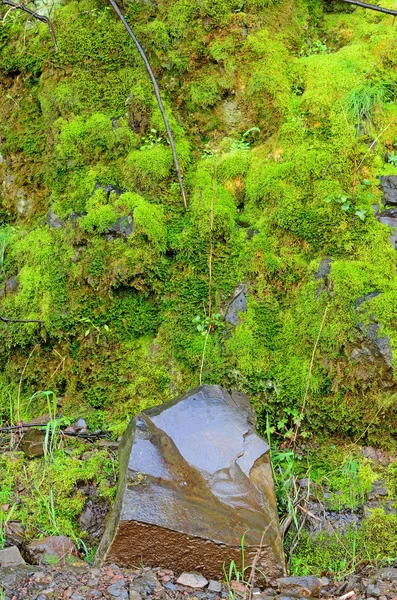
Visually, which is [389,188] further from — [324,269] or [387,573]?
[387,573]

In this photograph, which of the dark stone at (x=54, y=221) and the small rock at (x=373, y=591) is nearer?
the small rock at (x=373, y=591)

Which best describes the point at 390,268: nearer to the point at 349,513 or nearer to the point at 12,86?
the point at 349,513

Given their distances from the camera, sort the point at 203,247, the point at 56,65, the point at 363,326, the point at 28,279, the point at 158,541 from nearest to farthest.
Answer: the point at 158,541 < the point at 363,326 < the point at 203,247 < the point at 28,279 < the point at 56,65

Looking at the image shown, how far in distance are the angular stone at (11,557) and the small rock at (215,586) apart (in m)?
1.10

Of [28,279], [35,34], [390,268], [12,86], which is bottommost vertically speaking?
[28,279]

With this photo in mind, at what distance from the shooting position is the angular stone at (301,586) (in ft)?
9.86

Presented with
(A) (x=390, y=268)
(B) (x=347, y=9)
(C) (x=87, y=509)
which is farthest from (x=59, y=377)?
(B) (x=347, y=9)

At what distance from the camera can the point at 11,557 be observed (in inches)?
123

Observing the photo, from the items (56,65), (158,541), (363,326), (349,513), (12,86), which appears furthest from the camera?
(12,86)

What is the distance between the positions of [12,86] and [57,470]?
445 cm

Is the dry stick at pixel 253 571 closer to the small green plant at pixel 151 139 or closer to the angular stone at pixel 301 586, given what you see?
the angular stone at pixel 301 586

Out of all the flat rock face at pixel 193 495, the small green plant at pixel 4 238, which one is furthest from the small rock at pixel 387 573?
the small green plant at pixel 4 238

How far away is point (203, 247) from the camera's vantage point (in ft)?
14.7

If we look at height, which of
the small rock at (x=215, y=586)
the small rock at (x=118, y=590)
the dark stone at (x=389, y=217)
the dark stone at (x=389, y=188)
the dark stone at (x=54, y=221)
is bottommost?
the small rock at (x=215, y=586)
